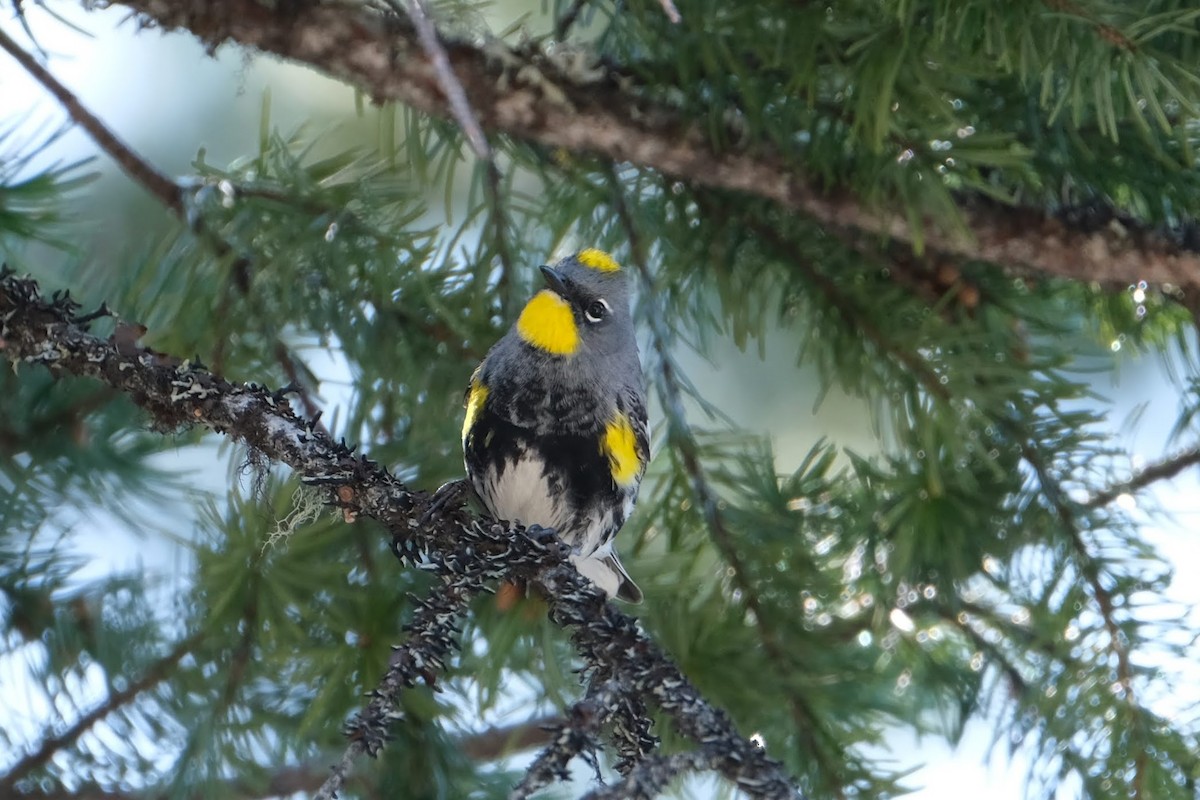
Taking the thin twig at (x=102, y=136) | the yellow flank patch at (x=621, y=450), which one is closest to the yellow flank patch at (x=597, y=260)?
the yellow flank patch at (x=621, y=450)

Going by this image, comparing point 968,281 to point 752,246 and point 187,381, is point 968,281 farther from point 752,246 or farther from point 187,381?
point 187,381

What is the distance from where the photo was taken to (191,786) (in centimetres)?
151

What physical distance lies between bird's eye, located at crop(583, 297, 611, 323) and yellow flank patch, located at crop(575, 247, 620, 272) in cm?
6

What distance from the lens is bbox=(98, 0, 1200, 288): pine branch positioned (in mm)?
1407

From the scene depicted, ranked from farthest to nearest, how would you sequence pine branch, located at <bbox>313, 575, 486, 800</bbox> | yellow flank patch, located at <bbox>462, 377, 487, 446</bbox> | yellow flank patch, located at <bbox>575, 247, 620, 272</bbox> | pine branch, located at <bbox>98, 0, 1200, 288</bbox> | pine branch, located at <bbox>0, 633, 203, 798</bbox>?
yellow flank patch, located at <bbox>575, 247, 620, 272</bbox>
yellow flank patch, located at <bbox>462, 377, 487, 446</bbox>
pine branch, located at <bbox>0, 633, 203, 798</bbox>
pine branch, located at <bbox>98, 0, 1200, 288</bbox>
pine branch, located at <bbox>313, 575, 486, 800</bbox>

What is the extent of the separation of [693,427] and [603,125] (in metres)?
0.50

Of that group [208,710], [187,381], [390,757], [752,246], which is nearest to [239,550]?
[208,710]

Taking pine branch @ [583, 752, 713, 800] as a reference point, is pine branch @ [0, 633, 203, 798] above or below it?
above

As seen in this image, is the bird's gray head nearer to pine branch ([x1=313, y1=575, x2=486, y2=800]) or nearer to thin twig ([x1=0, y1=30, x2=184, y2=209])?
thin twig ([x1=0, y1=30, x2=184, y2=209])

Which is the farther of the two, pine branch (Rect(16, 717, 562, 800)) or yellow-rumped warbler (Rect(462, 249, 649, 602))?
yellow-rumped warbler (Rect(462, 249, 649, 602))

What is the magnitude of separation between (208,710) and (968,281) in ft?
3.77

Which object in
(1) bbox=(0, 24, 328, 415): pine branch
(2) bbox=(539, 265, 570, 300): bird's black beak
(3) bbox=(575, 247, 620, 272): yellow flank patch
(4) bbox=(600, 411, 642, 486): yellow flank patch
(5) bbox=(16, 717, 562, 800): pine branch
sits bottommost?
(5) bbox=(16, 717, 562, 800): pine branch

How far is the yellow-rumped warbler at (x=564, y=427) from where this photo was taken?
1719 mm

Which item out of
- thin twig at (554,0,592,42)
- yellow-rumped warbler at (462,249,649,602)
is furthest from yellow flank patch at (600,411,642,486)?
thin twig at (554,0,592,42)
